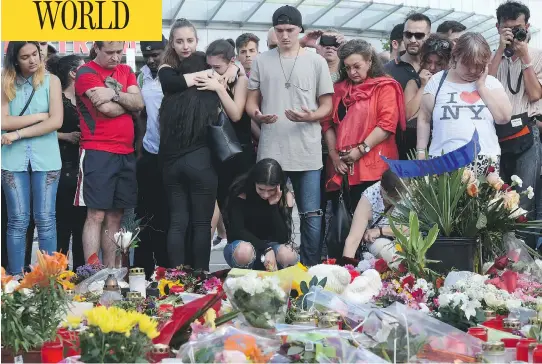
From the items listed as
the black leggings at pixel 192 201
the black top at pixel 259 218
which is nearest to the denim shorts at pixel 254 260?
the black top at pixel 259 218

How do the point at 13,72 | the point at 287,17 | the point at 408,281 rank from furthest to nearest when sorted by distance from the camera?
1. the point at 287,17
2. the point at 13,72
3. the point at 408,281

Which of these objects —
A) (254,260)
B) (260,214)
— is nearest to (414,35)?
(260,214)

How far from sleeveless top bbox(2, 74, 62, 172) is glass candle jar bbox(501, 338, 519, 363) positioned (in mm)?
3885

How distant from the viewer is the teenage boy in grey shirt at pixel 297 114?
6.55 meters

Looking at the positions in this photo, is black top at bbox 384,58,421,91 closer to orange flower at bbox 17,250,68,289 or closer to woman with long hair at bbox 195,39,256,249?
woman with long hair at bbox 195,39,256,249

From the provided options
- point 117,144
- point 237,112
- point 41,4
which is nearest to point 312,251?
point 237,112

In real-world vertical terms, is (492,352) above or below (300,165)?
below

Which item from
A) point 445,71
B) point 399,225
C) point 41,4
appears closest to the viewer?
point 41,4

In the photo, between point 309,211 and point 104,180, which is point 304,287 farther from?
point 104,180

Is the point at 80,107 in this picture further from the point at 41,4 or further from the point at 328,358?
the point at 328,358

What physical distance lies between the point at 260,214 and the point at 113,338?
370cm

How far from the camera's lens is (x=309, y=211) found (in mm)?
6539

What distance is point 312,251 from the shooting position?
6.58 m

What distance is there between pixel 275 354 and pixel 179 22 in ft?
13.9
